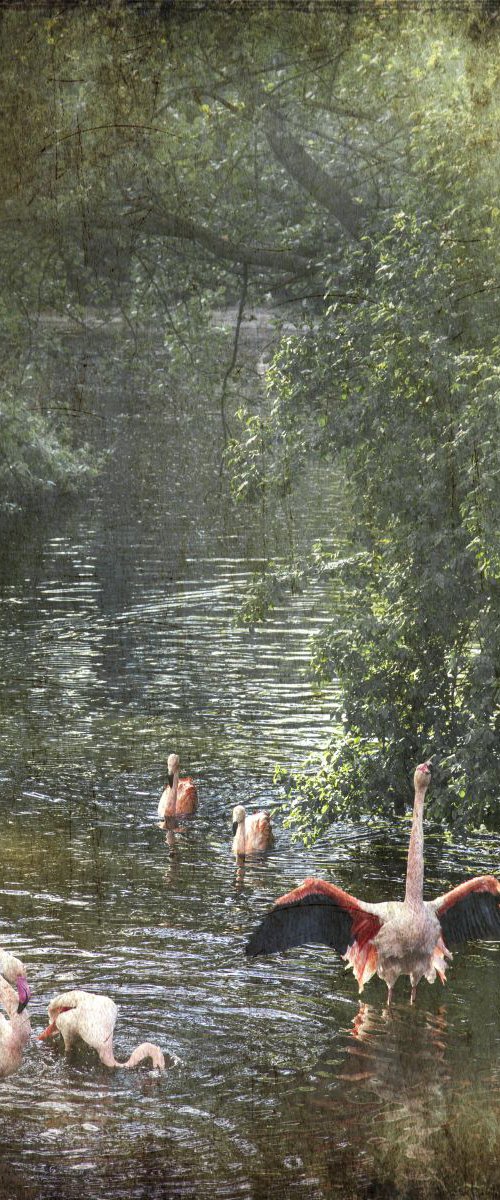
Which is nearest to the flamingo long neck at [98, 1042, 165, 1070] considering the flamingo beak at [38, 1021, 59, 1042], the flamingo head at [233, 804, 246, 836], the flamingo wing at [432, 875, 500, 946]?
the flamingo beak at [38, 1021, 59, 1042]

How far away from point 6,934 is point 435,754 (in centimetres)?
340

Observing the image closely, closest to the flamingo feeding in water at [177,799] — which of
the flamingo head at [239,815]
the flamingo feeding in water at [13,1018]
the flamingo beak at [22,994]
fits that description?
the flamingo head at [239,815]

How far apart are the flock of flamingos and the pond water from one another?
180mm

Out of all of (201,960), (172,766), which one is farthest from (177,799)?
(201,960)

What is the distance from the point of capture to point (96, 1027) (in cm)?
784

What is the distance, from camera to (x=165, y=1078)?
7.68 meters

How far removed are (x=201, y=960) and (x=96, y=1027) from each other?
1.66m

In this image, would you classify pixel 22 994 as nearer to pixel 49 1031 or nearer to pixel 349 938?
pixel 49 1031

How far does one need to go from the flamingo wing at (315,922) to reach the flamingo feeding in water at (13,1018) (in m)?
1.28

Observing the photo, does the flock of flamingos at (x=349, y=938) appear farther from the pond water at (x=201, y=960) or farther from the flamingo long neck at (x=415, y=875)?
the pond water at (x=201, y=960)

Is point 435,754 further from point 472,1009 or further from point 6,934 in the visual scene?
point 6,934

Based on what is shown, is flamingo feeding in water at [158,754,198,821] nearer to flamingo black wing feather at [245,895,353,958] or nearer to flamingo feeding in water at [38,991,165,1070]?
flamingo black wing feather at [245,895,353,958]

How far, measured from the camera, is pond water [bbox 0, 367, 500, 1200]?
665cm

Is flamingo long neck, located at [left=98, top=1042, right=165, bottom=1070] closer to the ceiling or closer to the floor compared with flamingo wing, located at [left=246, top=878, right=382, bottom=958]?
closer to the floor
